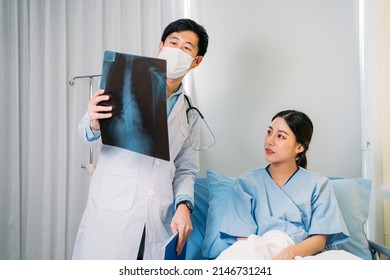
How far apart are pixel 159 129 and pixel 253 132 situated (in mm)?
875

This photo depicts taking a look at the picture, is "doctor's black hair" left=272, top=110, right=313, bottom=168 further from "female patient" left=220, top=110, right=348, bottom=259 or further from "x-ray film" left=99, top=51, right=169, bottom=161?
"x-ray film" left=99, top=51, right=169, bottom=161

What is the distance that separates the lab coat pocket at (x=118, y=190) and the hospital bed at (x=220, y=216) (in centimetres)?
37

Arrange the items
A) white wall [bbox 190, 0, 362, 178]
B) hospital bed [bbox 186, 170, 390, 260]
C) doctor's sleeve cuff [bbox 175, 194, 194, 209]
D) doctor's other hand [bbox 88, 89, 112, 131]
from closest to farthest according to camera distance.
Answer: doctor's other hand [bbox 88, 89, 112, 131] → doctor's sleeve cuff [bbox 175, 194, 194, 209] → hospital bed [bbox 186, 170, 390, 260] → white wall [bbox 190, 0, 362, 178]

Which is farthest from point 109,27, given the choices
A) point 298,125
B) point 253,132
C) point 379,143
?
point 379,143

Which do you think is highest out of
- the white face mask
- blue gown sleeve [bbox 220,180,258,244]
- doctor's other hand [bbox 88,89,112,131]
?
the white face mask

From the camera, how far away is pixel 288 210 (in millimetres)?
1140

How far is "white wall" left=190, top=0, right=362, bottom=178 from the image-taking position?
1655mm

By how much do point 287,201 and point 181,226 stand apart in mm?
417

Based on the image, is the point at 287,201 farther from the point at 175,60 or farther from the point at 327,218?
the point at 175,60

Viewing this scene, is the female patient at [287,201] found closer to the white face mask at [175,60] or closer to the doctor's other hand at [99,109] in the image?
the white face mask at [175,60]

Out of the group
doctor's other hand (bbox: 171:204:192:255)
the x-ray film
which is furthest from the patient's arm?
the x-ray film

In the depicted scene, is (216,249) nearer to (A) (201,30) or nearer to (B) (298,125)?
(B) (298,125)

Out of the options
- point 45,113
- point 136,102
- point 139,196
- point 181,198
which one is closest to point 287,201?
point 181,198

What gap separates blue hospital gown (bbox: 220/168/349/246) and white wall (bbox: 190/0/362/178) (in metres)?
0.48
